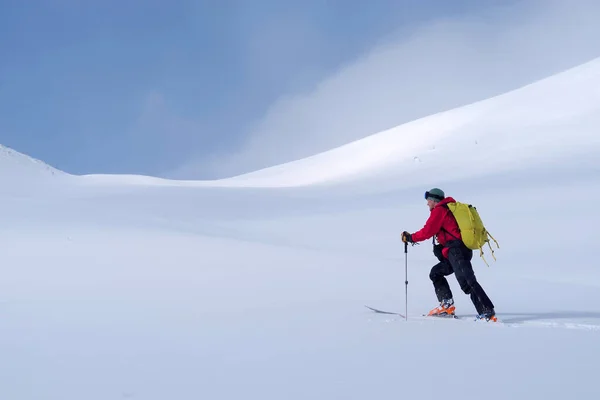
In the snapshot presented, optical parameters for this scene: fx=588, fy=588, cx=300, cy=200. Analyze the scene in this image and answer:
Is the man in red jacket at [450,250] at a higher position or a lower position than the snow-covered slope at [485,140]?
lower

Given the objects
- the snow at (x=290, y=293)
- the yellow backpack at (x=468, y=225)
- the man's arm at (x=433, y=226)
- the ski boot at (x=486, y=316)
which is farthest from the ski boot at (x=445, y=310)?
the man's arm at (x=433, y=226)

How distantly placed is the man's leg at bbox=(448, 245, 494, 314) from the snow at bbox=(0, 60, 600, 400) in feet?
1.50

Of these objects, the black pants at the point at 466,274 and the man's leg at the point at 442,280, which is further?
the man's leg at the point at 442,280

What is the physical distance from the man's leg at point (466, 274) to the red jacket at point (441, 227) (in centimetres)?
14

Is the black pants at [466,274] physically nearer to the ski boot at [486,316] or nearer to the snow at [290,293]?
the ski boot at [486,316]

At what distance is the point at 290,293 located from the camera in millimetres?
7617

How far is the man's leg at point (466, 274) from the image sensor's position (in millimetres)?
6379

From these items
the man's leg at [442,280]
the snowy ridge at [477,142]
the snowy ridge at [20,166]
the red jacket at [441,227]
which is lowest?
the man's leg at [442,280]

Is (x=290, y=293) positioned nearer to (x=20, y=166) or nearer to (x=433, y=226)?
(x=433, y=226)


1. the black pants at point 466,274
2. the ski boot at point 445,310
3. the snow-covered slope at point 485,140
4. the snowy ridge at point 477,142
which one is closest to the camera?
the black pants at point 466,274

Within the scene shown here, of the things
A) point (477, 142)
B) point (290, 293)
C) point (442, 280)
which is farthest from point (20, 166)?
point (442, 280)

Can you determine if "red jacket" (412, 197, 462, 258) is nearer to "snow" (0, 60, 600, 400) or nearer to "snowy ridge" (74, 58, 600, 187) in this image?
"snow" (0, 60, 600, 400)

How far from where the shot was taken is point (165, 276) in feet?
27.6

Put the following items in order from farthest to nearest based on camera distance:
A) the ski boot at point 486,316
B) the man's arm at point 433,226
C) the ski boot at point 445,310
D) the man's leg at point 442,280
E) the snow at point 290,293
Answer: the man's leg at point 442,280 < the ski boot at point 445,310 < the man's arm at point 433,226 < the ski boot at point 486,316 < the snow at point 290,293
